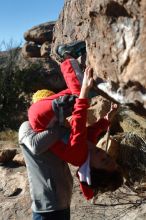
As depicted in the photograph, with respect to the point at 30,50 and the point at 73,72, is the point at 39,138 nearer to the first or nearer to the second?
the point at 73,72

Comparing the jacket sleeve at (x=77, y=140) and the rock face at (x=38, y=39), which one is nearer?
the jacket sleeve at (x=77, y=140)

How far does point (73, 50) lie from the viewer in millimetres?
3355

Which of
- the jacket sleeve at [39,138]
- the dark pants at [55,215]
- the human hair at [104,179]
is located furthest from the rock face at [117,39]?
the dark pants at [55,215]

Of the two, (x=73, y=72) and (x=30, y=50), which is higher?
(x=73, y=72)

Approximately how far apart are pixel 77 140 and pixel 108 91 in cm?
60

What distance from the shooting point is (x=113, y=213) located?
23.6ft

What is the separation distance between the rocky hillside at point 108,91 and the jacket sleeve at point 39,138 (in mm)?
630

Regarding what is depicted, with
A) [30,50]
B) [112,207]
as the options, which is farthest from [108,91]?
[30,50]

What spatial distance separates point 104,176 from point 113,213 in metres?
3.58

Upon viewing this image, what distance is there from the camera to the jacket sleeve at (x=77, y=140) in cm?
339

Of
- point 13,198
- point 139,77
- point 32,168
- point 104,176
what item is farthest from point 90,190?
point 13,198

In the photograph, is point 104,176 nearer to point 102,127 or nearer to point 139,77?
point 102,127

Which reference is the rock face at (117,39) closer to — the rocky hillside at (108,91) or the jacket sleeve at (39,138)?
the rocky hillside at (108,91)

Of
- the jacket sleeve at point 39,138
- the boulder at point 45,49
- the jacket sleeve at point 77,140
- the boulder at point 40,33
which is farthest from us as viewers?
the boulder at point 40,33
